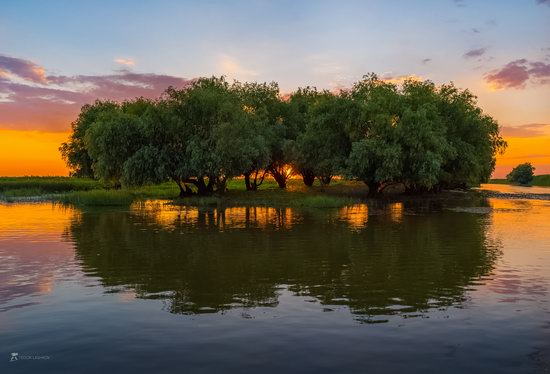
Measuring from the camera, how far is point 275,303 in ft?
49.4

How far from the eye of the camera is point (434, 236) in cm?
3184

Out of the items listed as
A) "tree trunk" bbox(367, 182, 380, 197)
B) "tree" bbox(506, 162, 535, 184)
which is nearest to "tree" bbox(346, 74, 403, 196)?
"tree trunk" bbox(367, 182, 380, 197)

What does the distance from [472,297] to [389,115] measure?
55120mm

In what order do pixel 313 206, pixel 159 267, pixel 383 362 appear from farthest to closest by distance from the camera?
pixel 313 206 → pixel 159 267 → pixel 383 362

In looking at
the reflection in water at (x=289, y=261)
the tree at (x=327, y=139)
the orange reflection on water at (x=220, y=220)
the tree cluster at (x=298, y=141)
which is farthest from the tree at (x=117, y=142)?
the reflection in water at (x=289, y=261)

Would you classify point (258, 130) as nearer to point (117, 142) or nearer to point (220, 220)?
point (117, 142)

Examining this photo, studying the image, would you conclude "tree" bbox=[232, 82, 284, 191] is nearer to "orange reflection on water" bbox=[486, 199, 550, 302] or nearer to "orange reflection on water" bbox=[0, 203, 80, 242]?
"orange reflection on water" bbox=[0, 203, 80, 242]

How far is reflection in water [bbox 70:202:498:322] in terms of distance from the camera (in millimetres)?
16006

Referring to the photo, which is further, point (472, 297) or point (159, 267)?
point (159, 267)

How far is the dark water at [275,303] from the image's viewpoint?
417 inches

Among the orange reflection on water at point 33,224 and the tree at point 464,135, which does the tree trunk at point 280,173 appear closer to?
the tree at point 464,135

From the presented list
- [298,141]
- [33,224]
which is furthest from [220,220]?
[298,141]

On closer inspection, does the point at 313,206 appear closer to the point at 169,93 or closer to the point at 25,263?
the point at 169,93

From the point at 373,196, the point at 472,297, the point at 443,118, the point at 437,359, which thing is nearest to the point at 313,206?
the point at 373,196
